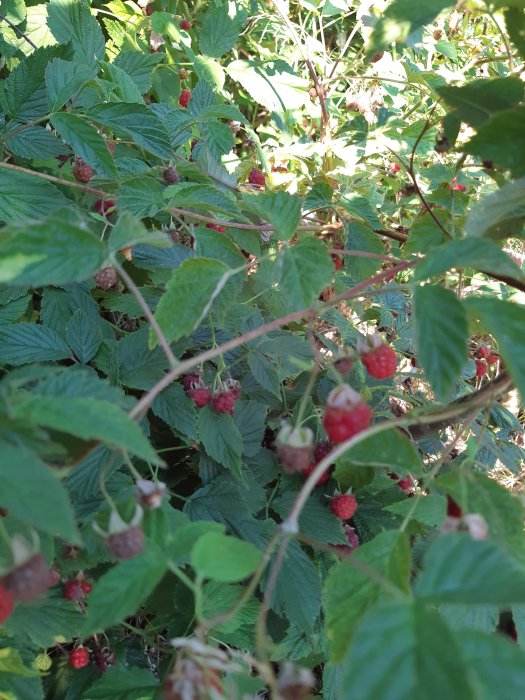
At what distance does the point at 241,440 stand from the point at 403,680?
753 millimetres

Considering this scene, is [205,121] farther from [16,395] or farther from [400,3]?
[16,395]

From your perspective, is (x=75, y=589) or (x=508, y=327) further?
(x=75, y=589)

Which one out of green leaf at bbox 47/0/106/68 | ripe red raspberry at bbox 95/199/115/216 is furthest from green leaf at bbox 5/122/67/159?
green leaf at bbox 47/0/106/68

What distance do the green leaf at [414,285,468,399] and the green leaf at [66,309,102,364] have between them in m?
0.71

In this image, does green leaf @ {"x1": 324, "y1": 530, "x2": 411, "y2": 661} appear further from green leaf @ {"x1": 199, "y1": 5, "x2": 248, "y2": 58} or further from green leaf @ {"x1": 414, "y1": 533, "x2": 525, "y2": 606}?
green leaf @ {"x1": 199, "y1": 5, "x2": 248, "y2": 58}

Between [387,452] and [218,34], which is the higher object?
[218,34]

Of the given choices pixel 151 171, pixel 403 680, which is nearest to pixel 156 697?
pixel 403 680

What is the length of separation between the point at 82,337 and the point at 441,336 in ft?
2.46

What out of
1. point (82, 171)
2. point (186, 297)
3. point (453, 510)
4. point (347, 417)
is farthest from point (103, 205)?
point (453, 510)

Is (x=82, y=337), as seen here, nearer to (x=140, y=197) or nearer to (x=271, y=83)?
(x=140, y=197)

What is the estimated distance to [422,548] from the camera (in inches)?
39.2

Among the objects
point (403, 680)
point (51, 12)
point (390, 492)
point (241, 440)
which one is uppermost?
point (51, 12)

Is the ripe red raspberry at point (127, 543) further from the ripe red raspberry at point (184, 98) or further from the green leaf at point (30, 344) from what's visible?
the ripe red raspberry at point (184, 98)

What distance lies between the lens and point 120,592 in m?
0.54
